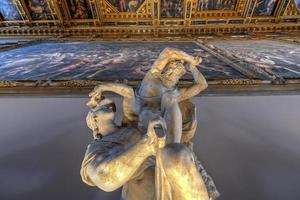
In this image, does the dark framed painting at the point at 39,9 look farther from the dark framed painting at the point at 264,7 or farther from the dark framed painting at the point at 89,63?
the dark framed painting at the point at 264,7

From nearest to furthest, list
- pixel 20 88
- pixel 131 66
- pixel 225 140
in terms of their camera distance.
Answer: pixel 225 140
pixel 20 88
pixel 131 66

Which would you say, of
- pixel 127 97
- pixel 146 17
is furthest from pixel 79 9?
pixel 127 97

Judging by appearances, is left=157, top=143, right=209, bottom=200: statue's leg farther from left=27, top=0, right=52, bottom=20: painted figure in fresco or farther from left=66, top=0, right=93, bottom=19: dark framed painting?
left=27, top=0, right=52, bottom=20: painted figure in fresco

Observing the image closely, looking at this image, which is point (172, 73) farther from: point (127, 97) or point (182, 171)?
point (182, 171)

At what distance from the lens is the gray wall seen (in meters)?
2.59

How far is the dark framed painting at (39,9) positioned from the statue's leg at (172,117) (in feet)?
35.4

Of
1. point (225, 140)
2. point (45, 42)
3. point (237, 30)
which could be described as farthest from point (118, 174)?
point (237, 30)

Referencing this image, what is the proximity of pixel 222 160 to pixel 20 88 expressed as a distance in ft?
11.1

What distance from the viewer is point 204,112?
350 centimetres

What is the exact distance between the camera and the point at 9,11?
11.1 meters

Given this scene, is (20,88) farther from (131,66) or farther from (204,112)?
(204,112)

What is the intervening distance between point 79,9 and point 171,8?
13.6 feet

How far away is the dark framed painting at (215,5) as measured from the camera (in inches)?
429

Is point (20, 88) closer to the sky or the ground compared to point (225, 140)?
closer to the sky
